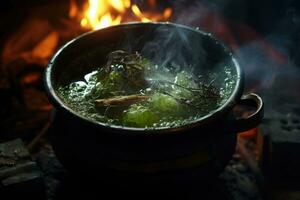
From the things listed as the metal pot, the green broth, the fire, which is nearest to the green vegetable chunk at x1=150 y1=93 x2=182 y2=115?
the green broth

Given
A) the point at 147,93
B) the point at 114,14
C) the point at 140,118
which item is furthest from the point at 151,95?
the point at 114,14

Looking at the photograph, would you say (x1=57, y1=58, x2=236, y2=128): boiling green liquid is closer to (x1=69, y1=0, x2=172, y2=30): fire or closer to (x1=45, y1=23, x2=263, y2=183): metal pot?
(x1=45, y1=23, x2=263, y2=183): metal pot

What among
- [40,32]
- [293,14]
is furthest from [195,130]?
[40,32]

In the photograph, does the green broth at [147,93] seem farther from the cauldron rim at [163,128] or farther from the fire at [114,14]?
the fire at [114,14]

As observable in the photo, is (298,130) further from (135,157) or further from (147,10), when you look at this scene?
(147,10)

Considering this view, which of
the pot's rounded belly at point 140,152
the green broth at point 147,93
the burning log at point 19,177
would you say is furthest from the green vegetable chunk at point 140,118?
the burning log at point 19,177

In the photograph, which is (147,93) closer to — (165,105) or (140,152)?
(165,105)
